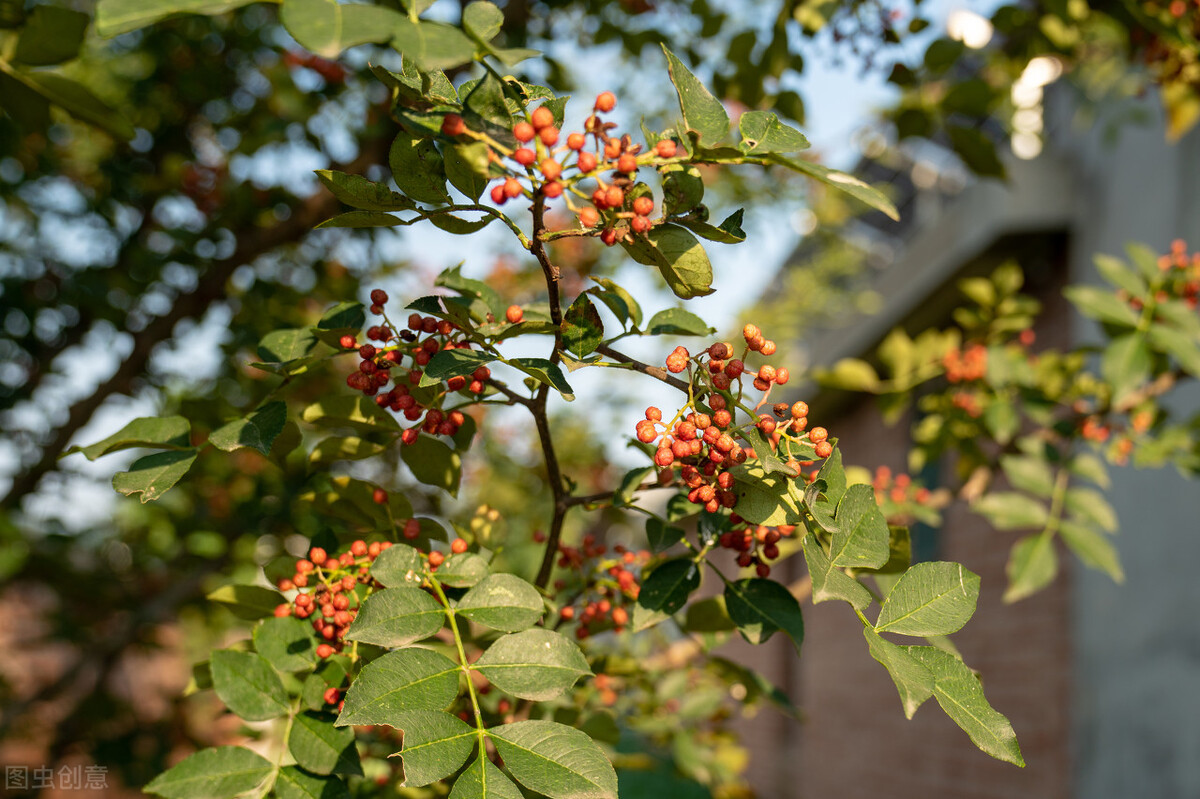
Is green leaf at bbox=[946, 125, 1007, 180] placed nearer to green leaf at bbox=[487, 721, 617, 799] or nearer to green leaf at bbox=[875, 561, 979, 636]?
green leaf at bbox=[875, 561, 979, 636]

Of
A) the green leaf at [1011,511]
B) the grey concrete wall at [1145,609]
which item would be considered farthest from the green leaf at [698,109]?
the grey concrete wall at [1145,609]

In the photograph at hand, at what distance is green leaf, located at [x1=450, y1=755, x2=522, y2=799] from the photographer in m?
0.67

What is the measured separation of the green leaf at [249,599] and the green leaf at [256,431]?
0.72 ft

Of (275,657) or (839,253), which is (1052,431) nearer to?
(275,657)

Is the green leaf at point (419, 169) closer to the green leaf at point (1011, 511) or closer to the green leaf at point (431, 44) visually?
the green leaf at point (431, 44)

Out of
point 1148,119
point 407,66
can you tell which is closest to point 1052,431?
point 407,66

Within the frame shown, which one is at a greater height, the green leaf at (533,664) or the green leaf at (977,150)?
the green leaf at (977,150)

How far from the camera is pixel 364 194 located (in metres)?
0.75

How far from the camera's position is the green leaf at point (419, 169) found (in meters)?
0.75

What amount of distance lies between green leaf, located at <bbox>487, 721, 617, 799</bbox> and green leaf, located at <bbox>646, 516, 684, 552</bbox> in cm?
27

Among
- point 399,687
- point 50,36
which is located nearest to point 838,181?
point 399,687

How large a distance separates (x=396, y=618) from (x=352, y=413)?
29 cm

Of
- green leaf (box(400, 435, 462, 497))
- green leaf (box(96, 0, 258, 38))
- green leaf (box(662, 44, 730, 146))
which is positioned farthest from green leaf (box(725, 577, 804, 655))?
green leaf (box(96, 0, 258, 38))

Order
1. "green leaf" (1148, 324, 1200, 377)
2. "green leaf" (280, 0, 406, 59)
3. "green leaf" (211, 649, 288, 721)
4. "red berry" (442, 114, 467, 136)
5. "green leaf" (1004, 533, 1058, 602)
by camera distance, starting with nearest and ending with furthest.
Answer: "green leaf" (280, 0, 406, 59) < "red berry" (442, 114, 467, 136) < "green leaf" (211, 649, 288, 721) < "green leaf" (1148, 324, 1200, 377) < "green leaf" (1004, 533, 1058, 602)
